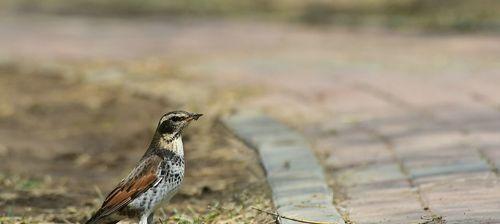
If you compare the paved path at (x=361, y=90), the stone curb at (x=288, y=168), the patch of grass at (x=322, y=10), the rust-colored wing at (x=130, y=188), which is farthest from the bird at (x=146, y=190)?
the patch of grass at (x=322, y=10)

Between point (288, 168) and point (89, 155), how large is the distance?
2.52m

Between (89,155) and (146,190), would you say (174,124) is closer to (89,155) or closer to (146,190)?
(146,190)

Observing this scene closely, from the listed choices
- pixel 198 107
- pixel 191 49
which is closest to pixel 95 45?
pixel 191 49

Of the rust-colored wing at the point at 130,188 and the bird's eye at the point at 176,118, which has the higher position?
the bird's eye at the point at 176,118

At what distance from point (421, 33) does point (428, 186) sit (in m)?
8.25

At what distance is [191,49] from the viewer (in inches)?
589

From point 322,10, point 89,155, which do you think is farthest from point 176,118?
point 322,10

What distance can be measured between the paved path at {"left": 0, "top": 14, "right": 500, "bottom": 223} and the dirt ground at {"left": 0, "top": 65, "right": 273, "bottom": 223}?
0.54m

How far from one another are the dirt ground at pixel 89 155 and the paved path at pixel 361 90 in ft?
1.76

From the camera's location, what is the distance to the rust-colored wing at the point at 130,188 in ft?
21.6

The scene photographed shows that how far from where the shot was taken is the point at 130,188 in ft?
21.7

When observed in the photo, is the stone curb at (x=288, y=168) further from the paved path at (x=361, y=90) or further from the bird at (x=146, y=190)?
the bird at (x=146, y=190)

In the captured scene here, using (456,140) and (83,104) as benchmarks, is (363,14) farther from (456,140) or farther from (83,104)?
(456,140)

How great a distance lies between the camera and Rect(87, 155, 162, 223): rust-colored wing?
21.6ft
